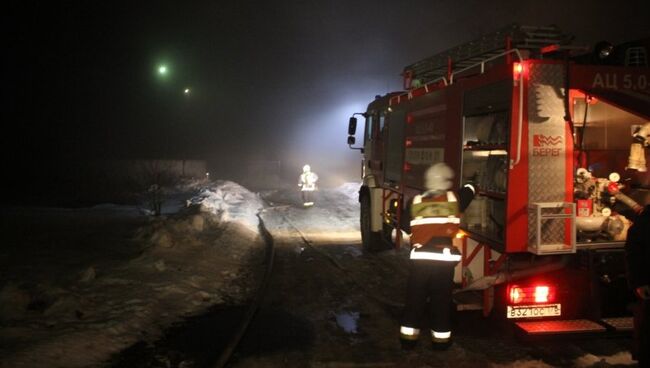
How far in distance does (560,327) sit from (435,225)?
1.60 meters

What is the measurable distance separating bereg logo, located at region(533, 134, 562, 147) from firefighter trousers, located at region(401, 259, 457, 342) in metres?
1.48

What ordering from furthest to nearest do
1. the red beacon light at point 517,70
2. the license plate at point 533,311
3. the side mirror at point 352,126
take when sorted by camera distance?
the side mirror at point 352,126 < the license plate at point 533,311 < the red beacon light at point 517,70

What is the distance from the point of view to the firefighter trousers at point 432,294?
534 cm

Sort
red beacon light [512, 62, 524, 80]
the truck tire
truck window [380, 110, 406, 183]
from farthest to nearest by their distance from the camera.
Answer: the truck tire
truck window [380, 110, 406, 183]
red beacon light [512, 62, 524, 80]

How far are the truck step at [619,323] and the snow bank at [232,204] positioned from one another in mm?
10013

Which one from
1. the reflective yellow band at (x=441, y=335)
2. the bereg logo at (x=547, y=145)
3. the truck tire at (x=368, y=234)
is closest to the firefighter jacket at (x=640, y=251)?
the bereg logo at (x=547, y=145)

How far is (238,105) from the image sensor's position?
78562 millimetres

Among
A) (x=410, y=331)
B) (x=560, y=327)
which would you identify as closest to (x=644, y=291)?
(x=560, y=327)

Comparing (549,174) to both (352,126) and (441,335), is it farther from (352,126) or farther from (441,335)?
(352,126)

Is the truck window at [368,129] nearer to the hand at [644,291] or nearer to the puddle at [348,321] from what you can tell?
the puddle at [348,321]

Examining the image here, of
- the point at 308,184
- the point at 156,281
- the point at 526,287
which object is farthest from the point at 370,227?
the point at 308,184

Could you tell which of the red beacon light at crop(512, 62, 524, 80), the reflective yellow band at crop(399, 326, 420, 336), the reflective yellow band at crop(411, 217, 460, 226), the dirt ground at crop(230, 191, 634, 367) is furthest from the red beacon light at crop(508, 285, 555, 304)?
the red beacon light at crop(512, 62, 524, 80)

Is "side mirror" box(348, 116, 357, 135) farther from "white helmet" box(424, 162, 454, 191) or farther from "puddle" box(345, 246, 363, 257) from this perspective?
"white helmet" box(424, 162, 454, 191)

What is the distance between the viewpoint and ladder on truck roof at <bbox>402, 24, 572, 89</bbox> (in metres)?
5.54
